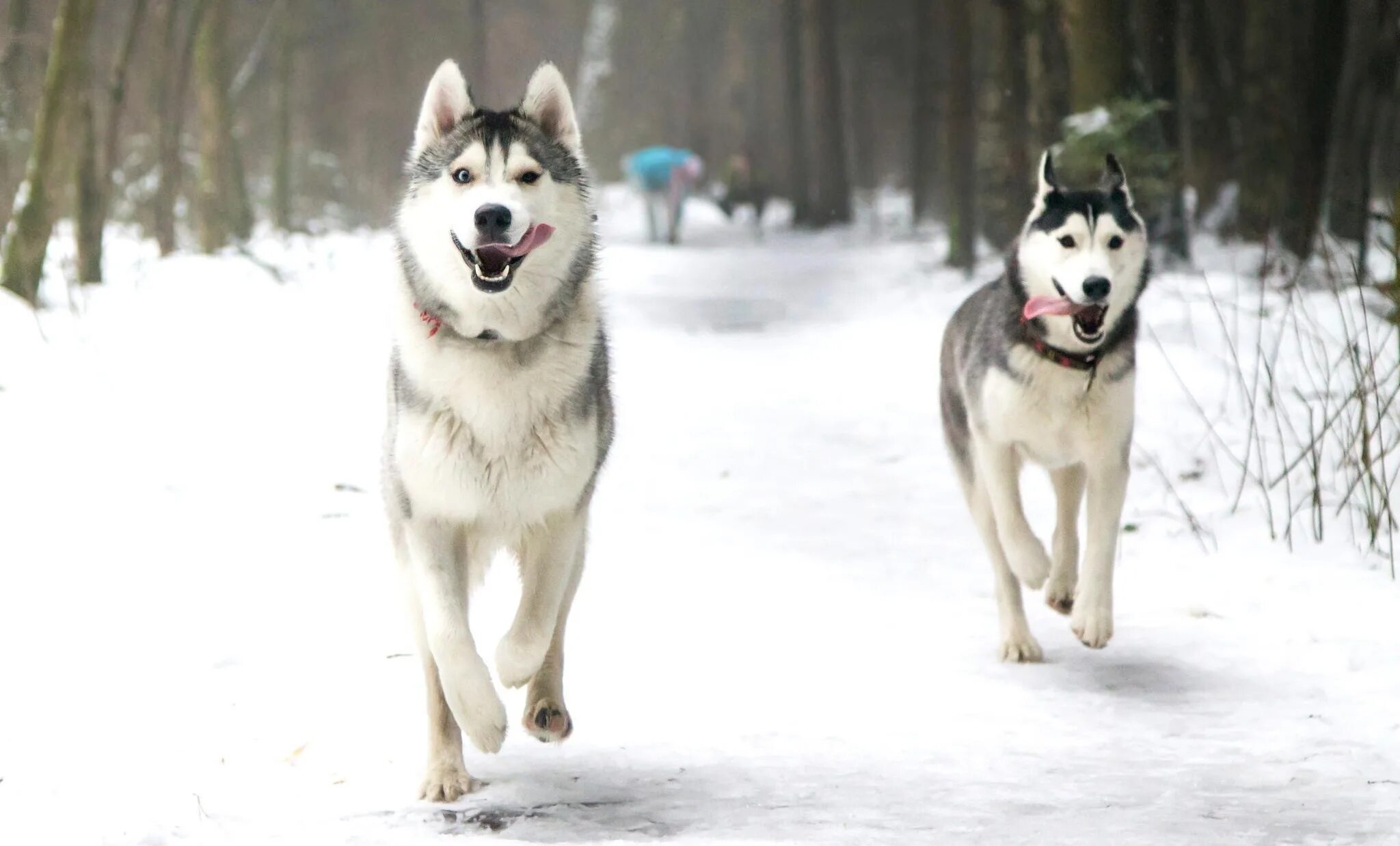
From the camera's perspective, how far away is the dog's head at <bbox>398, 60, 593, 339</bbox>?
12.6 feet

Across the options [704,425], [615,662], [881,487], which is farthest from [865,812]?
[704,425]

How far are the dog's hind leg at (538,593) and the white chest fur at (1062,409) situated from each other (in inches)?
72.4

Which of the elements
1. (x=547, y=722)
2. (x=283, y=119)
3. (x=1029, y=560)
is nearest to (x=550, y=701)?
(x=547, y=722)

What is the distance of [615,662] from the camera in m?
5.28

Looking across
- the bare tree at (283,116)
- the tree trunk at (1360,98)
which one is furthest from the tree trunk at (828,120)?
the tree trunk at (1360,98)

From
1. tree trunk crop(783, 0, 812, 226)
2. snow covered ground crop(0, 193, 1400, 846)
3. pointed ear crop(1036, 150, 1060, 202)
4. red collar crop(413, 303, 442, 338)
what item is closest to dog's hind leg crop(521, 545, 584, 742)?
snow covered ground crop(0, 193, 1400, 846)

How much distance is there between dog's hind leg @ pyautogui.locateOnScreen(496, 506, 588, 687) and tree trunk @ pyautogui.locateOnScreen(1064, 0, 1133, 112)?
9092mm

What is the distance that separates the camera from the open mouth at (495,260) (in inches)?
151

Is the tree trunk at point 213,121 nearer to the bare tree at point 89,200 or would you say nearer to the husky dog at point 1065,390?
the bare tree at point 89,200

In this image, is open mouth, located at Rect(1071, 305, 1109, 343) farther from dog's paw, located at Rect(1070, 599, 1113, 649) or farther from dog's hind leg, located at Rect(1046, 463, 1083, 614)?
dog's paw, located at Rect(1070, 599, 1113, 649)

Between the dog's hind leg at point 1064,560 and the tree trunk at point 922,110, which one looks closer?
the dog's hind leg at point 1064,560

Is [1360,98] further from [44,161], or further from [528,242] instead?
[528,242]

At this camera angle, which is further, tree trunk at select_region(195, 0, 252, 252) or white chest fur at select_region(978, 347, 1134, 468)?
tree trunk at select_region(195, 0, 252, 252)

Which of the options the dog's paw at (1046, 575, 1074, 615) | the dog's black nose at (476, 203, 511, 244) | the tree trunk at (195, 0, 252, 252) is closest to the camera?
the dog's black nose at (476, 203, 511, 244)
